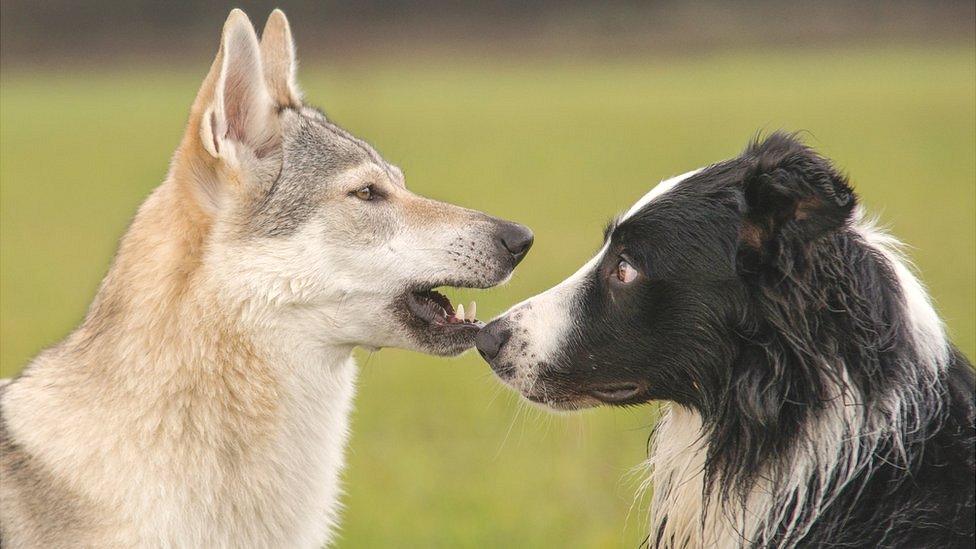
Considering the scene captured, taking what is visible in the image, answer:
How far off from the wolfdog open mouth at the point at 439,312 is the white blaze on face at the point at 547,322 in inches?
15.5

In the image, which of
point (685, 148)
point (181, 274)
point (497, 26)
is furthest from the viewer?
point (497, 26)

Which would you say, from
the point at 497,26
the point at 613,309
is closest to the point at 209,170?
the point at 613,309

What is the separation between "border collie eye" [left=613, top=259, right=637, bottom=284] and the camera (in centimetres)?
404

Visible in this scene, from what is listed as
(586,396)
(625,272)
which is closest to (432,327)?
(586,396)

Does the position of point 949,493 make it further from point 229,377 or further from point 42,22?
point 42,22

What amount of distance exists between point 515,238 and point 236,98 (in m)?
1.27

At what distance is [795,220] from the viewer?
11.8ft

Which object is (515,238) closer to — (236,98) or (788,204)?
(236,98)

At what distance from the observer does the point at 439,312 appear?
15.5 ft

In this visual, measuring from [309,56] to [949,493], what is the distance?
49.2 metres

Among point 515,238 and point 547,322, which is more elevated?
point 515,238

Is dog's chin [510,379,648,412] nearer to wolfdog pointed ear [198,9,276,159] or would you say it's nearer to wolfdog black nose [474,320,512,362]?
wolfdog black nose [474,320,512,362]

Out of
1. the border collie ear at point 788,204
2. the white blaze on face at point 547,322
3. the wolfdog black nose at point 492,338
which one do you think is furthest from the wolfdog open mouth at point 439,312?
the border collie ear at point 788,204

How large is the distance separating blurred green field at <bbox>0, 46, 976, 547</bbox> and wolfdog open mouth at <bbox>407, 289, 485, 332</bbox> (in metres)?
0.63
